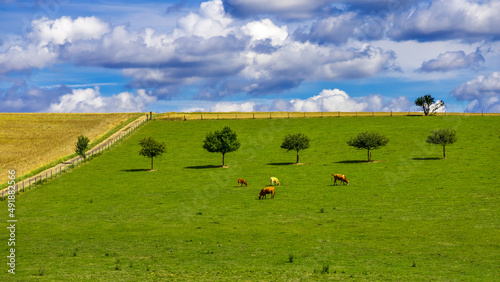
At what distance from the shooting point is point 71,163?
8494cm

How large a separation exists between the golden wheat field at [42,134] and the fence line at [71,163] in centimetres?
505

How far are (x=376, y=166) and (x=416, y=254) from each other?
4797 centimetres

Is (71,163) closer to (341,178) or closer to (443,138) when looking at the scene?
(341,178)

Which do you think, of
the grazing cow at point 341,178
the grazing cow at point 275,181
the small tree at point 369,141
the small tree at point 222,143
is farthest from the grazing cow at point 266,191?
the small tree at point 369,141

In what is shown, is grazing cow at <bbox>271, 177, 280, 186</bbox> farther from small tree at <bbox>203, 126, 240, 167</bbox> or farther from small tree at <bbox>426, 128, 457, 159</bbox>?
small tree at <bbox>426, 128, 457, 159</bbox>

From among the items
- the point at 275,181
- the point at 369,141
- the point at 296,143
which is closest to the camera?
the point at 275,181

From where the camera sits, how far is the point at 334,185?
202 ft

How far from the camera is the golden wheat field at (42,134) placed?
93.2m

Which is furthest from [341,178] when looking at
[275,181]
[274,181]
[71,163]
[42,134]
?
[42,134]

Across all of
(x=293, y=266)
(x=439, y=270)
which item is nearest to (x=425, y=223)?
(x=439, y=270)

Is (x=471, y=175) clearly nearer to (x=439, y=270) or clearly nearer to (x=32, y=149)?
(x=439, y=270)

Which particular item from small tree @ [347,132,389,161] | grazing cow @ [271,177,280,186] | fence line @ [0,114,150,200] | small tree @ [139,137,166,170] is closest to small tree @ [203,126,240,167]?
small tree @ [139,137,166,170]

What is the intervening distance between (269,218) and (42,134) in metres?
105

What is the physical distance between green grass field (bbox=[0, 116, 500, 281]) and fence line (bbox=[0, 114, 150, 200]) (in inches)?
102
